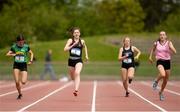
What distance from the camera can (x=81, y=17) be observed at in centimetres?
9794

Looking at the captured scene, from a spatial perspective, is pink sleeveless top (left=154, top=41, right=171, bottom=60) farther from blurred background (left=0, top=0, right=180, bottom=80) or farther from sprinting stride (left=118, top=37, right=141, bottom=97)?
blurred background (left=0, top=0, right=180, bottom=80)

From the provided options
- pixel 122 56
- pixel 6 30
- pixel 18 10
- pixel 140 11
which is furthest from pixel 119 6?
pixel 122 56

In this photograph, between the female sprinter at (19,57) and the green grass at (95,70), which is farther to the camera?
the green grass at (95,70)

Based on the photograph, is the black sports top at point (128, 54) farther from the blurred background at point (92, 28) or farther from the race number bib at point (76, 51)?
the blurred background at point (92, 28)

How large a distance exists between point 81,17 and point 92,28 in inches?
103

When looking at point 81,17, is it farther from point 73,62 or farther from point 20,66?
point 73,62

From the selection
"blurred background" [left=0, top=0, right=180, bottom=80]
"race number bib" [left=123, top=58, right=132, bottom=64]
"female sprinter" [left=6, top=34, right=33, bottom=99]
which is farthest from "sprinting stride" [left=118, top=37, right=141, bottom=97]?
"blurred background" [left=0, top=0, right=180, bottom=80]

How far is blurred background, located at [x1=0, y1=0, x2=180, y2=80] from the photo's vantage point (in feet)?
165

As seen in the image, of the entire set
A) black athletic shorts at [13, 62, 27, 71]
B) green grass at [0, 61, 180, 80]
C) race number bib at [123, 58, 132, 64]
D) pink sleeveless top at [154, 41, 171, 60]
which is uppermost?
pink sleeveless top at [154, 41, 171, 60]

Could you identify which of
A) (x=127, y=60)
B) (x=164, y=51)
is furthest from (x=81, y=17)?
(x=164, y=51)

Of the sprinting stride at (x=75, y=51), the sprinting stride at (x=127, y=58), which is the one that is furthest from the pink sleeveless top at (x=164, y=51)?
the sprinting stride at (x=75, y=51)

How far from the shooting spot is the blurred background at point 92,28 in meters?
50.2

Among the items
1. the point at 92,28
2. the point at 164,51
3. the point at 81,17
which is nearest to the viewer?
the point at 164,51

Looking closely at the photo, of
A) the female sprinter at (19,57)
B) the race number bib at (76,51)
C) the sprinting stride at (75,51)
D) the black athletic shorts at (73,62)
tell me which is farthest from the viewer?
the female sprinter at (19,57)
